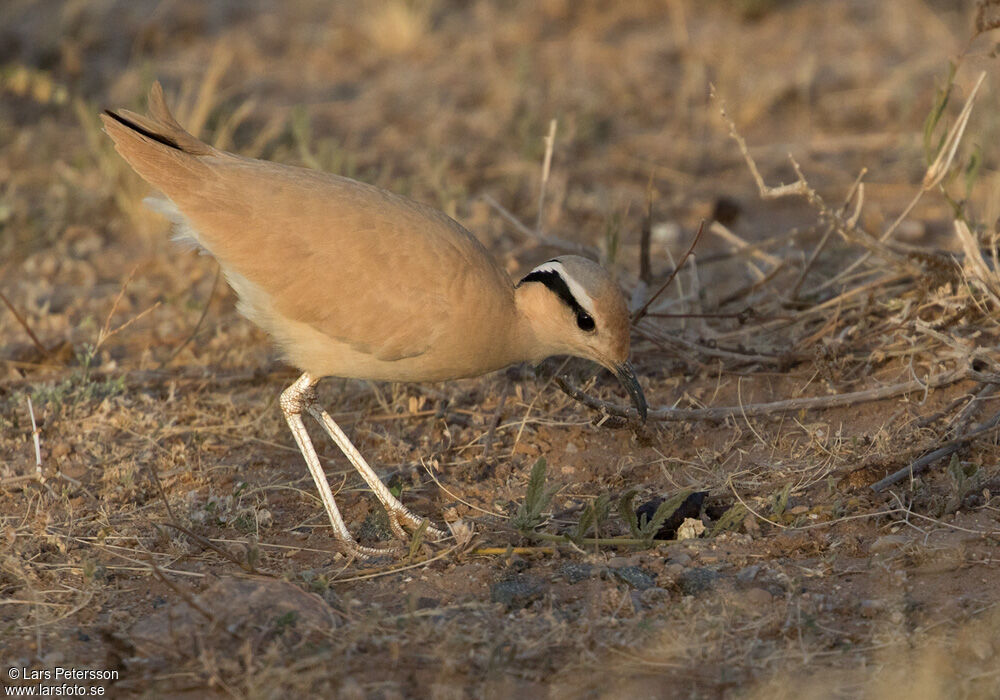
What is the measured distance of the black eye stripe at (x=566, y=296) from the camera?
452 cm

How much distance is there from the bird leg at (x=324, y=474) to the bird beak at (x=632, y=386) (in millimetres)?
953

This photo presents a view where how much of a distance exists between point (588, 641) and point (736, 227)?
4.59m

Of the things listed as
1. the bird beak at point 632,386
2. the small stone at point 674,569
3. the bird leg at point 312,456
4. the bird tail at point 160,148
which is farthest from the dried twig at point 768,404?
the bird tail at point 160,148

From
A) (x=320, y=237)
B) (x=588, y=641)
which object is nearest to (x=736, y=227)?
(x=320, y=237)

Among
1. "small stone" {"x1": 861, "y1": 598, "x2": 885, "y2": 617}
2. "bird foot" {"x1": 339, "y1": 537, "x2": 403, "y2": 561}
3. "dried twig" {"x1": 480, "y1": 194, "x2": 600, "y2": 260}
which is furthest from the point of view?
"dried twig" {"x1": 480, "y1": 194, "x2": 600, "y2": 260}

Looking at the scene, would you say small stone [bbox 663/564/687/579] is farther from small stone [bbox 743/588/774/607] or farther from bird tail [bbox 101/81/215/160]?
bird tail [bbox 101/81/215/160]

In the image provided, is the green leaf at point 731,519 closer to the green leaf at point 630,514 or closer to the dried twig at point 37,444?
the green leaf at point 630,514

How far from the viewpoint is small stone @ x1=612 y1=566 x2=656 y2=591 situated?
389 centimetres

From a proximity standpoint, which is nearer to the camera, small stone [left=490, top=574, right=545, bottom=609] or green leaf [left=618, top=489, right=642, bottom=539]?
small stone [left=490, top=574, right=545, bottom=609]

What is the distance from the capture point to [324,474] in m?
4.73

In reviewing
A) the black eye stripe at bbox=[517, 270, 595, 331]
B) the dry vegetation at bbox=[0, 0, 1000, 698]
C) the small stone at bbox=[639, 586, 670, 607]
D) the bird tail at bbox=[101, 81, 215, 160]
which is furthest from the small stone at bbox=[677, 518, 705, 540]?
the bird tail at bbox=[101, 81, 215, 160]

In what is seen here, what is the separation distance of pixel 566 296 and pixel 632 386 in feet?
1.52

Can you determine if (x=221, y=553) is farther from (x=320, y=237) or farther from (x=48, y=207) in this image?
(x=48, y=207)

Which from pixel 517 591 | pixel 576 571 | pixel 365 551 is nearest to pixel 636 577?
pixel 576 571
